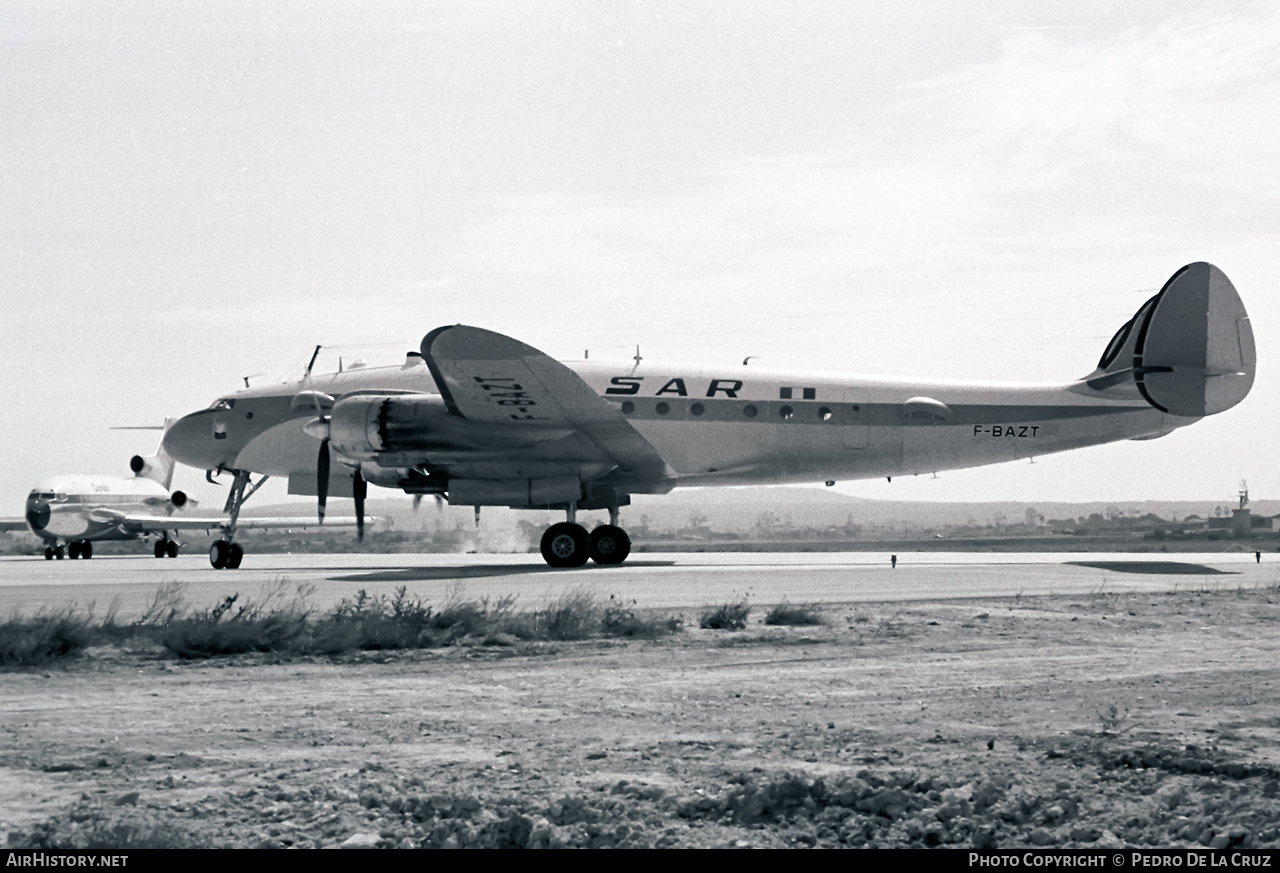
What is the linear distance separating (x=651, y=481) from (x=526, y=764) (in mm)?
21514

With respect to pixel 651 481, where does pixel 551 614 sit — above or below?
below

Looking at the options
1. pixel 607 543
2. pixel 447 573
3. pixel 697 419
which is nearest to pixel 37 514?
pixel 447 573

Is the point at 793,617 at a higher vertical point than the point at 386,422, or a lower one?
lower

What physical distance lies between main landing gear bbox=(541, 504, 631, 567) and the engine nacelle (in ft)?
11.9

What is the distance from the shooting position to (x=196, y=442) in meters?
32.8

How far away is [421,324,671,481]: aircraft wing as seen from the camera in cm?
2550

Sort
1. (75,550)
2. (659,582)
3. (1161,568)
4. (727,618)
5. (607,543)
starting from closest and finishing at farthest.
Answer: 1. (727,618)
2. (659,582)
3. (1161,568)
4. (607,543)
5. (75,550)

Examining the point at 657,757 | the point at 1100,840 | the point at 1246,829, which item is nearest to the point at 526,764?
the point at 657,757

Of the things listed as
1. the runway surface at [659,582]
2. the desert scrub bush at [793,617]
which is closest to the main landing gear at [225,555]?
the runway surface at [659,582]

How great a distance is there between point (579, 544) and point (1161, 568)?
1337 cm

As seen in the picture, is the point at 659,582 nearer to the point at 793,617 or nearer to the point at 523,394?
the point at 523,394

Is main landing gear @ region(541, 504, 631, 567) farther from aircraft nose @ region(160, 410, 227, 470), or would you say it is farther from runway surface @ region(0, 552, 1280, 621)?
aircraft nose @ region(160, 410, 227, 470)
